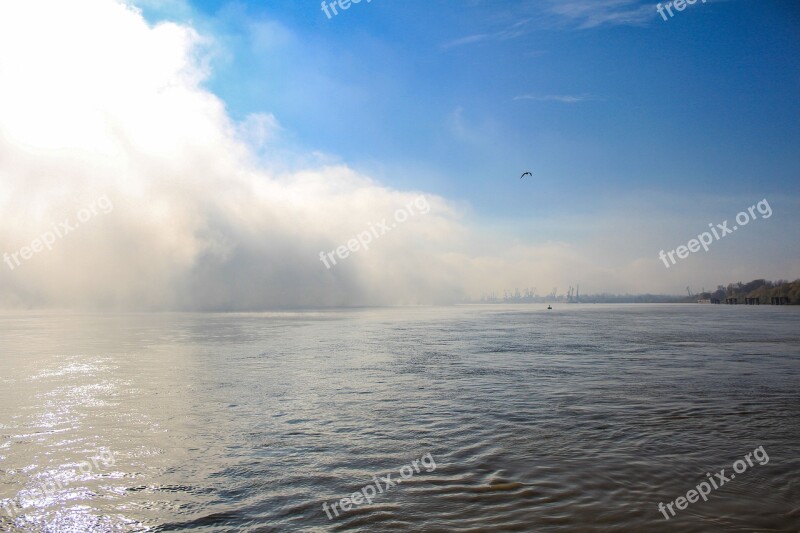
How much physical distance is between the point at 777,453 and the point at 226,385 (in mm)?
18784

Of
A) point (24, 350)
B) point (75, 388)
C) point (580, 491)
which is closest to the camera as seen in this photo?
point (580, 491)

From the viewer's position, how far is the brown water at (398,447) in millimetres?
7816

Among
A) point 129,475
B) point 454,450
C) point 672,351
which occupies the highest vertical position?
point 129,475

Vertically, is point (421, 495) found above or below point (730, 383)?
above

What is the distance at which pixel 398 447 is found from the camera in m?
11.4

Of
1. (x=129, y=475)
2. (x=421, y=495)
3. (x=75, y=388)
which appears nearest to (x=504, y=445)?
(x=421, y=495)

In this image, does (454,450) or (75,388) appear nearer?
(454,450)

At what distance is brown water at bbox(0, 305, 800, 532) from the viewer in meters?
7.82

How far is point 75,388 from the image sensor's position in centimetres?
1964

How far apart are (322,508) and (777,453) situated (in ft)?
33.6

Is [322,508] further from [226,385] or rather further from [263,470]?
[226,385]

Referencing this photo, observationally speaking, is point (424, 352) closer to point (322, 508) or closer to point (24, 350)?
point (322, 508)

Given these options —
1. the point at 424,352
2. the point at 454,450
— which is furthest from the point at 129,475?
the point at 424,352

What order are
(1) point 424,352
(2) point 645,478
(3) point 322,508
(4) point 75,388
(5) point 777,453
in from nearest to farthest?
(3) point 322,508 → (2) point 645,478 → (5) point 777,453 → (4) point 75,388 → (1) point 424,352
